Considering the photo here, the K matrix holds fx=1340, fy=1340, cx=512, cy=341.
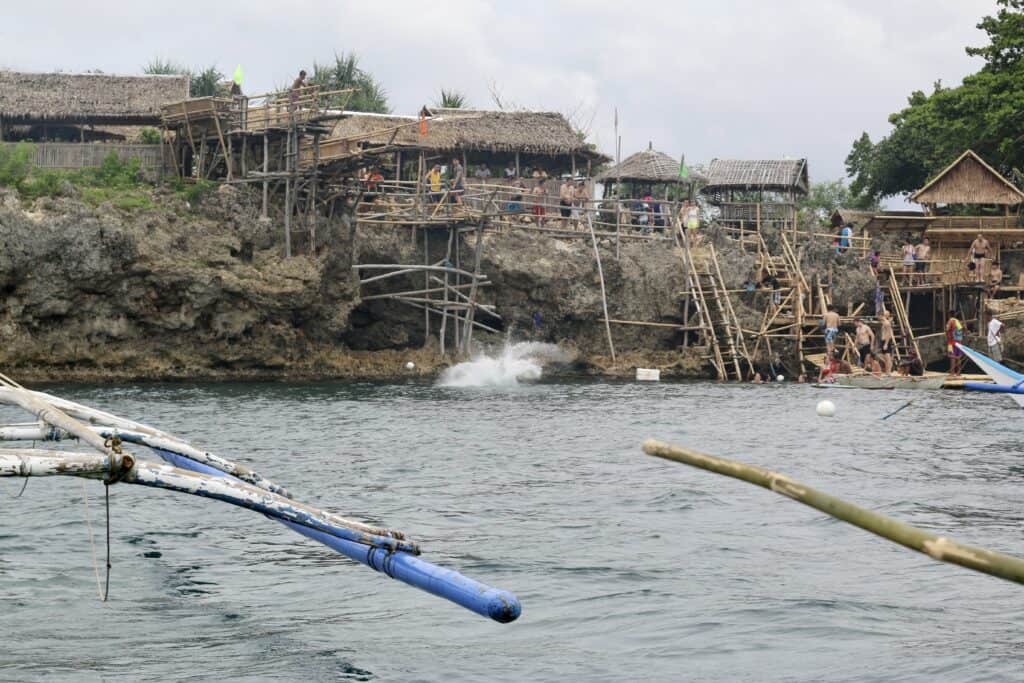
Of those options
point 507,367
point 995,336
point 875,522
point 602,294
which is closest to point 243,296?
point 507,367

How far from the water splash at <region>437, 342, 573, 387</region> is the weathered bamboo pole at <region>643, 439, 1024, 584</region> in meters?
35.8

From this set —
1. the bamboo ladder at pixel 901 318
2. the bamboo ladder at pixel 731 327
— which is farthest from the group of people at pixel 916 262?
the bamboo ladder at pixel 731 327

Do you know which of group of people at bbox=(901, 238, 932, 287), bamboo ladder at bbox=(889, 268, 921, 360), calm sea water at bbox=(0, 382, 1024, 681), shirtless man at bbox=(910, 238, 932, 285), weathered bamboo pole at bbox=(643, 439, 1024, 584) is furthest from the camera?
shirtless man at bbox=(910, 238, 932, 285)

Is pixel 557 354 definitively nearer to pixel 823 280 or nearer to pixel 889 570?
pixel 823 280

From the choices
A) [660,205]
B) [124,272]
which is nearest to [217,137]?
[124,272]

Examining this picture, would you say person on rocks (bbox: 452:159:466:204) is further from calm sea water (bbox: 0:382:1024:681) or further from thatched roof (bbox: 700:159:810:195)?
calm sea water (bbox: 0:382:1024:681)

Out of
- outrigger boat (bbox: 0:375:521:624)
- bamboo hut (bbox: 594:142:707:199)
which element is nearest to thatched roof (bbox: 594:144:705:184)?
bamboo hut (bbox: 594:142:707:199)

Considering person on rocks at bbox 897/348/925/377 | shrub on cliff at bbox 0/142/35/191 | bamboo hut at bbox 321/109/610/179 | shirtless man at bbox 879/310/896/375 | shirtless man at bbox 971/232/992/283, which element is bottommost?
person on rocks at bbox 897/348/925/377

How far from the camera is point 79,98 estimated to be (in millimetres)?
47500

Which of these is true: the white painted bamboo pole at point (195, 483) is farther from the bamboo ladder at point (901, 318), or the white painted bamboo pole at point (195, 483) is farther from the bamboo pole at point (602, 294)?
the bamboo ladder at point (901, 318)

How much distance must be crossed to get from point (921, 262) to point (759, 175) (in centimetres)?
883

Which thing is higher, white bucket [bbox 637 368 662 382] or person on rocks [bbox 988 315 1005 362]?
person on rocks [bbox 988 315 1005 362]

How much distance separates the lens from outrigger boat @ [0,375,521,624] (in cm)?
1074

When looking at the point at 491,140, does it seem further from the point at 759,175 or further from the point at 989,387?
the point at 989,387
